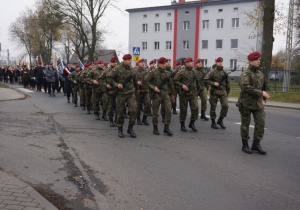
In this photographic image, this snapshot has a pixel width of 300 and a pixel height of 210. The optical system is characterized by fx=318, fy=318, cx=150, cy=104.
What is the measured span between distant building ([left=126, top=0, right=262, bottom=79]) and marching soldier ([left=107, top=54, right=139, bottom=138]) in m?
37.3

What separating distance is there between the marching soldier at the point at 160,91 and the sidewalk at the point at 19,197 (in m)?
4.22

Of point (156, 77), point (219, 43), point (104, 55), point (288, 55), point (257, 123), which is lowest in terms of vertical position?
point (257, 123)

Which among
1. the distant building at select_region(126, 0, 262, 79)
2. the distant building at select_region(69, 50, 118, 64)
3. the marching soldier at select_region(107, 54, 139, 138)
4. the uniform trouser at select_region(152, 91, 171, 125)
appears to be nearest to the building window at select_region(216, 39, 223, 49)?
the distant building at select_region(126, 0, 262, 79)

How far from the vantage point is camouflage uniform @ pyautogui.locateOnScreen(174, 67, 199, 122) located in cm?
813

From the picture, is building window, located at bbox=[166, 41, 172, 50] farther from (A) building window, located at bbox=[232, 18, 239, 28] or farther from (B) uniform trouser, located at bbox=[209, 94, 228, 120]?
(B) uniform trouser, located at bbox=[209, 94, 228, 120]

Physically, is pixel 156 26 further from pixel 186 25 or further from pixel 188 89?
pixel 188 89

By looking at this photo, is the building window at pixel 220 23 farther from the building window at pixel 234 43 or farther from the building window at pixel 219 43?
the building window at pixel 234 43

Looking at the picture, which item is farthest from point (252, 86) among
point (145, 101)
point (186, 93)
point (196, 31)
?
point (196, 31)

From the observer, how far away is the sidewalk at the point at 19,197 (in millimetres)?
3312

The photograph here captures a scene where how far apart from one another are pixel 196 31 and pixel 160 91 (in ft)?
138

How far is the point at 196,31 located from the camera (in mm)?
47844

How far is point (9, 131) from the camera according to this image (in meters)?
7.52

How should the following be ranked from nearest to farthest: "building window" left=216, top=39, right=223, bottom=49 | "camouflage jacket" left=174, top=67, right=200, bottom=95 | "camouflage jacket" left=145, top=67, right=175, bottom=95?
1. "camouflage jacket" left=145, top=67, right=175, bottom=95
2. "camouflage jacket" left=174, top=67, right=200, bottom=95
3. "building window" left=216, top=39, right=223, bottom=49

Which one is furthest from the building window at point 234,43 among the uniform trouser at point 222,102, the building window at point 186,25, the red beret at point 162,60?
the red beret at point 162,60
